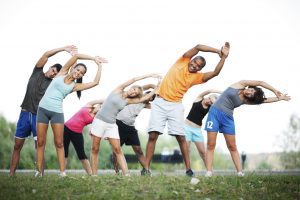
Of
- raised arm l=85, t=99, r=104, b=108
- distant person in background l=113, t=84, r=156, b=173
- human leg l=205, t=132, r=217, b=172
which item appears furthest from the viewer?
distant person in background l=113, t=84, r=156, b=173

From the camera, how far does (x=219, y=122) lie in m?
10.5

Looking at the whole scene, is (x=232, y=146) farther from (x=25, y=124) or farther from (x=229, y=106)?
(x=25, y=124)

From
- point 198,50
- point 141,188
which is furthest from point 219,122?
point 141,188

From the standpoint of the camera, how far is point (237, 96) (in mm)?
10469

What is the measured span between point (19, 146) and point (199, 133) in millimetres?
4676

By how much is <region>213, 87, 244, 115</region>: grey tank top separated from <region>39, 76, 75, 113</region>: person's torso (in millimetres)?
3343

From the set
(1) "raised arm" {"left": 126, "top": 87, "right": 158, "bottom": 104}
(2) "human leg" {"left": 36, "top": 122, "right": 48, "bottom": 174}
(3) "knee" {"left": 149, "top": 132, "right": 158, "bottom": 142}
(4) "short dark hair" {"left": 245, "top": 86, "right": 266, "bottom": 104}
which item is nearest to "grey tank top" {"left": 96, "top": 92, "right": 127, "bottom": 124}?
(1) "raised arm" {"left": 126, "top": 87, "right": 158, "bottom": 104}

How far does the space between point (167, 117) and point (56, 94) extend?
2522mm

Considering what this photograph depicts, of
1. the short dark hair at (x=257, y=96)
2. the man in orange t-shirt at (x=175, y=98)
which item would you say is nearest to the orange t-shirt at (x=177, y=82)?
the man in orange t-shirt at (x=175, y=98)

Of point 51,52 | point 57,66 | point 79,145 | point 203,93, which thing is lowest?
point 79,145

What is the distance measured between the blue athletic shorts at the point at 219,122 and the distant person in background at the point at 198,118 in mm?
1871

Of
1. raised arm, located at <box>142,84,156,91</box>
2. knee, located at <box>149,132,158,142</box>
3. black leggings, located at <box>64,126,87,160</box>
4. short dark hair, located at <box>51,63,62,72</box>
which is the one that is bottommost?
black leggings, located at <box>64,126,87,160</box>

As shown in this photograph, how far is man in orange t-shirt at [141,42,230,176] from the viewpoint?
10.4m

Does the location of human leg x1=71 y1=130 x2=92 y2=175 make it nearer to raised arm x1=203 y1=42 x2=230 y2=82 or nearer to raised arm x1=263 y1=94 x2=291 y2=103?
raised arm x1=203 y1=42 x2=230 y2=82
